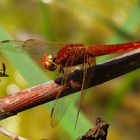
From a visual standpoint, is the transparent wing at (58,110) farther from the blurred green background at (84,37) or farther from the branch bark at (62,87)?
the blurred green background at (84,37)

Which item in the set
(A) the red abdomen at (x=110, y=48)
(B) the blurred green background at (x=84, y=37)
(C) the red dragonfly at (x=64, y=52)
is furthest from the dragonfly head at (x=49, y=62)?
(B) the blurred green background at (x=84, y=37)

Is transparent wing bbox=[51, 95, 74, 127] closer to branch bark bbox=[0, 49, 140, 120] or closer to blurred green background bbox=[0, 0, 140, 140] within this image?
branch bark bbox=[0, 49, 140, 120]

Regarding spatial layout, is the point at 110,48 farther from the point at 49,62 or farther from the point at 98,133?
the point at 98,133

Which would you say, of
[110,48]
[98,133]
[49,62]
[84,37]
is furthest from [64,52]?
[84,37]

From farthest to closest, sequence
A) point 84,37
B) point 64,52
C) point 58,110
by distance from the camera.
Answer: point 84,37, point 64,52, point 58,110

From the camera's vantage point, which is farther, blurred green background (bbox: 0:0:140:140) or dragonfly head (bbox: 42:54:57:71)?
blurred green background (bbox: 0:0:140:140)

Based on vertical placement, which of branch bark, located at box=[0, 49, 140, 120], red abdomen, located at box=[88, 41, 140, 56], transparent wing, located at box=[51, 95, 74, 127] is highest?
red abdomen, located at box=[88, 41, 140, 56]

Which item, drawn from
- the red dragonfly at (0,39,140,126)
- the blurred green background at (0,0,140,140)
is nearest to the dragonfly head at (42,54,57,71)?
the red dragonfly at (0,39,140,126)
